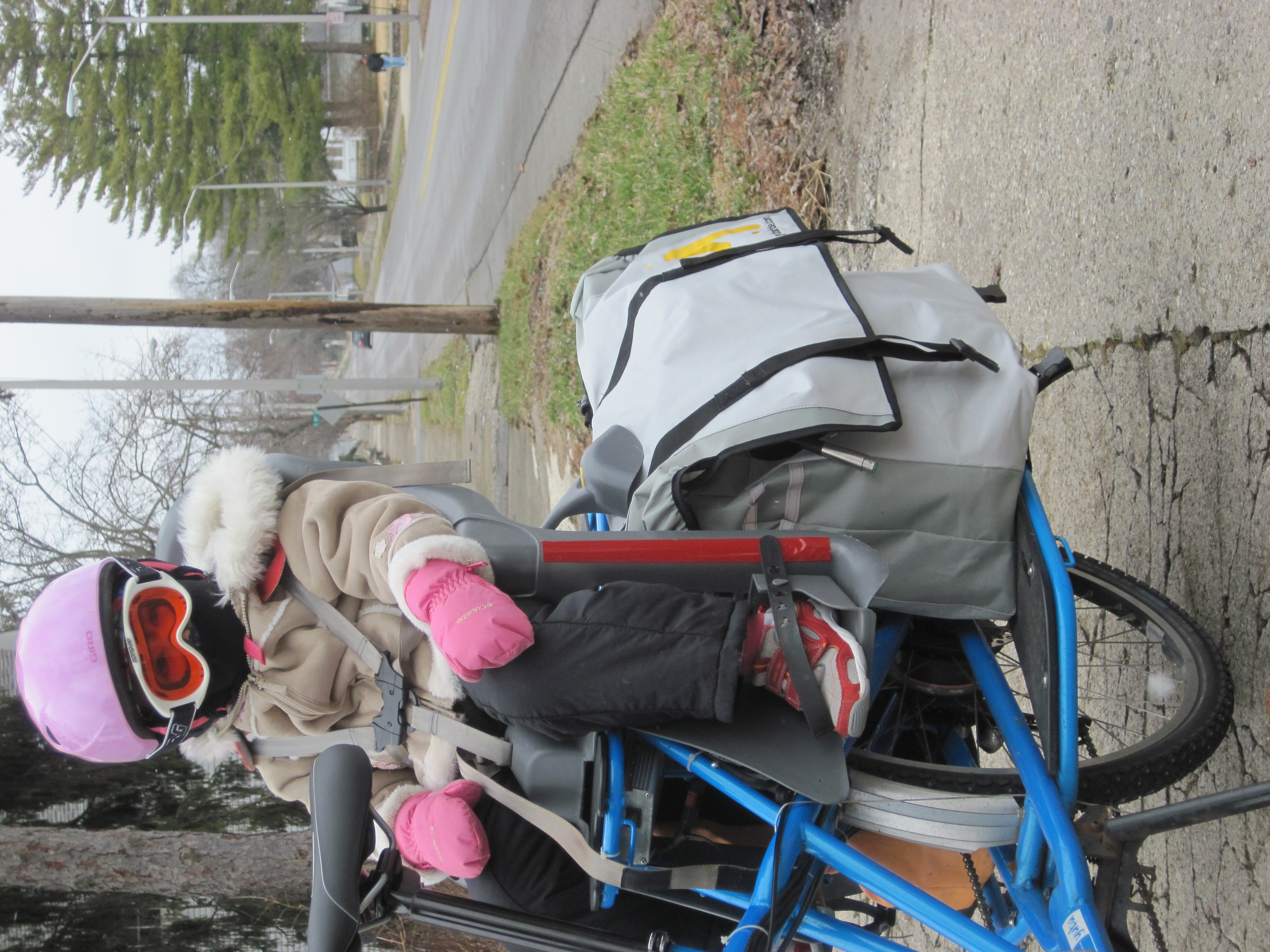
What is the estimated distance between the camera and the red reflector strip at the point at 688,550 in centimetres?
184

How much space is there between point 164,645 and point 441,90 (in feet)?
36.4

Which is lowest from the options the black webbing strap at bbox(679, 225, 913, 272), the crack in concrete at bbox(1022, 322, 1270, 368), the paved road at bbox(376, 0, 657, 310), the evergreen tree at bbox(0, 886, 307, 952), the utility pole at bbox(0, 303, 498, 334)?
the evergreen tree at bbox(0, 886, 307, 952)

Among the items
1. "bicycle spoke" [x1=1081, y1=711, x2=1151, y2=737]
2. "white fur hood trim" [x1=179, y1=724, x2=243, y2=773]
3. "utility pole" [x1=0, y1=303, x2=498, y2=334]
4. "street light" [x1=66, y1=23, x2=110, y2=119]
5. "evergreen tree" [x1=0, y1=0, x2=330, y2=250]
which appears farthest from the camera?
"evergreen tree" [x1=0, y1=0, x2=330, y2=250]

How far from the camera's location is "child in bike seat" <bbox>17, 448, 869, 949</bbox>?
1791mm

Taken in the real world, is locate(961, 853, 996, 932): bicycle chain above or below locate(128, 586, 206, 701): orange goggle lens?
below

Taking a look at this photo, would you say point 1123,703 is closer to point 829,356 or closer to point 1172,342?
point 1172,342

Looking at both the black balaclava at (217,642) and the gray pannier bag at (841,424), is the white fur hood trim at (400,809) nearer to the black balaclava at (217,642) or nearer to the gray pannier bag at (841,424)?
the black balaclava at (217,642)

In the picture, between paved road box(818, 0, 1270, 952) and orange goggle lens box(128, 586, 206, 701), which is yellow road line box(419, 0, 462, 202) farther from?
orange goggle lens box(128, 586, 206, 701)

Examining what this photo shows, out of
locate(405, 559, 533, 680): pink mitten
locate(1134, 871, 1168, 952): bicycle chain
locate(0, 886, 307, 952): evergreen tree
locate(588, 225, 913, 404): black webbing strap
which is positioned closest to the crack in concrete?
locate(588, 225, 913, 404): black webbing strap

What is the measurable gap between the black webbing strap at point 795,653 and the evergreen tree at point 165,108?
1217 cm

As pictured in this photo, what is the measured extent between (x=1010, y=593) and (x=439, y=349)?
12601 millimetres

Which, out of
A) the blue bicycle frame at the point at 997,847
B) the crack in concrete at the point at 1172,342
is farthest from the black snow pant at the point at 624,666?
the crack in concrete at the point at 1172,342

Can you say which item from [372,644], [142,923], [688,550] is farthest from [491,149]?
[688,550]

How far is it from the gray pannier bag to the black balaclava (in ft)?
3.16
